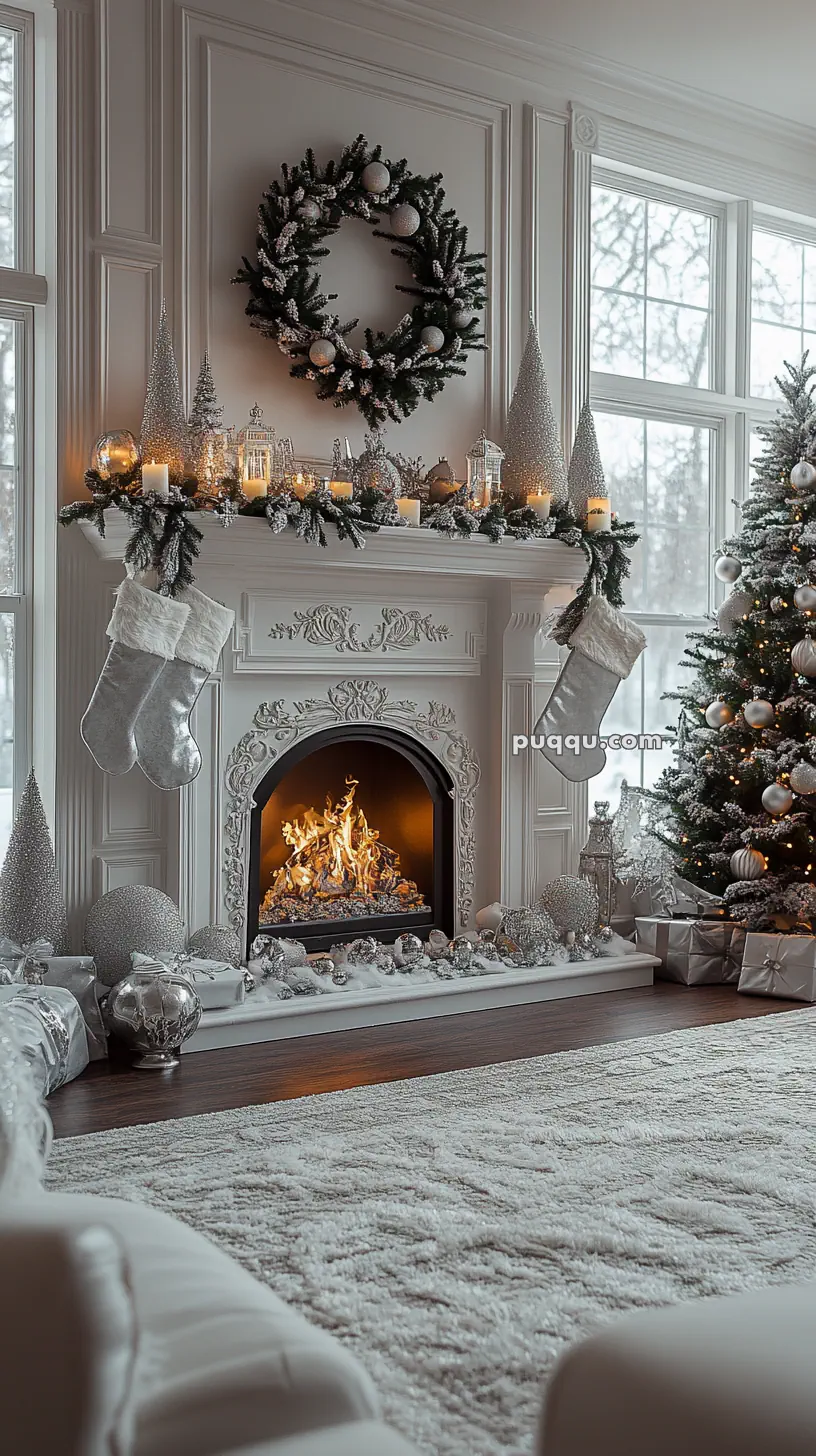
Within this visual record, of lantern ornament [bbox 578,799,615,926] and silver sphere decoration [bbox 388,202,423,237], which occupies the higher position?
silver sphere decoration [bbox 388,202,423,237]

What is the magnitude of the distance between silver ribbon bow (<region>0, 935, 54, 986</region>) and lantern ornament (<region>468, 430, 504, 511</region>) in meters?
2.20

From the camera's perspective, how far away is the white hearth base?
3.94 metres

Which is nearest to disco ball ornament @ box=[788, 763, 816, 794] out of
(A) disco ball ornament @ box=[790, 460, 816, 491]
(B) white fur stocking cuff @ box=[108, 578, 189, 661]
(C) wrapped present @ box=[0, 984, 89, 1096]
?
(A) disco ball ornament @ box=[790, 460, 816, 491]

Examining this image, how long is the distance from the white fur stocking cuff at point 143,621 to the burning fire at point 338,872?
1.08 m

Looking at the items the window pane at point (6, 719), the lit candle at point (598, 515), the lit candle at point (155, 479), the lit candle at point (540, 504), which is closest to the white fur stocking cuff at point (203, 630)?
the lit candle at point (155, 479)

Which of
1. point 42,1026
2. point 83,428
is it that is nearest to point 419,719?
point 83,428

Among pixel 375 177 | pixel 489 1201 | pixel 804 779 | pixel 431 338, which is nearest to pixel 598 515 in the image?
pixel 431 338

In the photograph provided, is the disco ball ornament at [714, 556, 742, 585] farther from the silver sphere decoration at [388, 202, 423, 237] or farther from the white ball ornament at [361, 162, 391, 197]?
the white ball ornament at [361, 162, 391, 197]

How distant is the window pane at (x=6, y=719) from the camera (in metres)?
4.33

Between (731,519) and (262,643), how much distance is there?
2567mm

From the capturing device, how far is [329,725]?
4.65m

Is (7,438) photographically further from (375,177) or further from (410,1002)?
(410,1002)

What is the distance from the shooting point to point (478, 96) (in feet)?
16.4

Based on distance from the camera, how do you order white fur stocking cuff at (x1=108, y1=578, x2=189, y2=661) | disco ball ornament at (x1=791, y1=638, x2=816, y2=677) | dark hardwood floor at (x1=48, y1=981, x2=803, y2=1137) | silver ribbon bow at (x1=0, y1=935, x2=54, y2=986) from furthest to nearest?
1. disco ball ornament at (x1=791, y1=638, x2=816, y2=677)
2. white fur stocking cuff at (x1=108, y1=578, x2=189, y2=661)
3. silver ribbon bow at (x1=0, y1=935, x2=54, y2=986)
4. dark hardwood floor at (x1=48, y1=981, x2=803, y2=1137)
